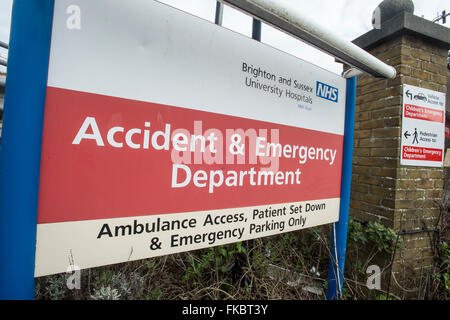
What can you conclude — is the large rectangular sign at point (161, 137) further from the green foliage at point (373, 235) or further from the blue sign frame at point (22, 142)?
the green foliage at point (373, 235)

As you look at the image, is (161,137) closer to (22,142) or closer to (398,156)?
(22,142)

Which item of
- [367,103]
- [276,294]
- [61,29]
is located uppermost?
[367,103]

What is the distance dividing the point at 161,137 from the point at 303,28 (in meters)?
0.80

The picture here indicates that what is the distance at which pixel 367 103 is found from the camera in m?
2.31

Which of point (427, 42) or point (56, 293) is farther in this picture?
point (427, 42)

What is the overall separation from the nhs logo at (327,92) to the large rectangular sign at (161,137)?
11 centimetres

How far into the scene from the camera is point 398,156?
1.98 meters

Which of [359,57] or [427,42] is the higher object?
[427,42]

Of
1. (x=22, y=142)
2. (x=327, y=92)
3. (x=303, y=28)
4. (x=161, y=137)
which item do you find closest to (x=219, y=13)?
(x=303, y=28)

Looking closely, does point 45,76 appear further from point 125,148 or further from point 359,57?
point 359,57

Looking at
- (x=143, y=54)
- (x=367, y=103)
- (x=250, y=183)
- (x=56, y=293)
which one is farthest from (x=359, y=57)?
(x=56, y=293)

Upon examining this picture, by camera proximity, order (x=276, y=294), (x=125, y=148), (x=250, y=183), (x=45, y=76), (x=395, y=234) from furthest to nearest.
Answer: (x=395, y=234) → (x=276, y=294) → (x=250, y=183) → (x=125, y=148) → (x=45, y=76)

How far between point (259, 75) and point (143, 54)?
589 millimetres

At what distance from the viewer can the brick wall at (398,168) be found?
2008 millimetres
